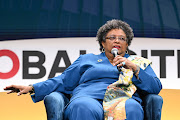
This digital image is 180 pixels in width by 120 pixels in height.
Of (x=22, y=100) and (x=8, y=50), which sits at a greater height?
(x=8, y=50)

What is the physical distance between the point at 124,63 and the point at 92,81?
1.00 ft

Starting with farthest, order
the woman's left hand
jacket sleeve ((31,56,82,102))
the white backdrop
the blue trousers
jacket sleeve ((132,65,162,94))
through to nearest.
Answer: the white backdrop
jacket sleeve ((31,56,82,102))
jacket sleeve ((132,65,162,94))
the woman's left hand
the blue trousers

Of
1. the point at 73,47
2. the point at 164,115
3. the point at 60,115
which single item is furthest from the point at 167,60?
the point at 60,115

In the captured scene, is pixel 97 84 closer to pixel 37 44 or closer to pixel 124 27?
pixel 124 27

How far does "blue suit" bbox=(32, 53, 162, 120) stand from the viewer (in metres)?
2.14

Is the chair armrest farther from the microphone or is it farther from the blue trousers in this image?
the microphone

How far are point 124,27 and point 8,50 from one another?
2.43 metres

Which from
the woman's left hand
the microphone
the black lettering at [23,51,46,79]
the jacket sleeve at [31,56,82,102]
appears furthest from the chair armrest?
the black lettering at [23,51,46,79]

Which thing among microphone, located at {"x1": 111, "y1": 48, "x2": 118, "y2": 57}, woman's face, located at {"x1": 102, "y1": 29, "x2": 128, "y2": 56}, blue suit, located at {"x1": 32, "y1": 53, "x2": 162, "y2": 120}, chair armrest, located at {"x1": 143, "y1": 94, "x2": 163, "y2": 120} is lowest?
chair armrest, located at {"x1": 143, "y1": 94, "x2": 163, "y2": 120}

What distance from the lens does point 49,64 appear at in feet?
15.3

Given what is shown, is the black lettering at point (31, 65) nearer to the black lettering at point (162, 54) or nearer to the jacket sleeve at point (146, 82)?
the black lettering at point (162, 54)

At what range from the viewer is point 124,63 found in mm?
2283

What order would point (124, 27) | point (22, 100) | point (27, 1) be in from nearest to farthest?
point (124, 27)
point (27, 1)
point (22, 100)

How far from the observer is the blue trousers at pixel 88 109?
6.91 ft
